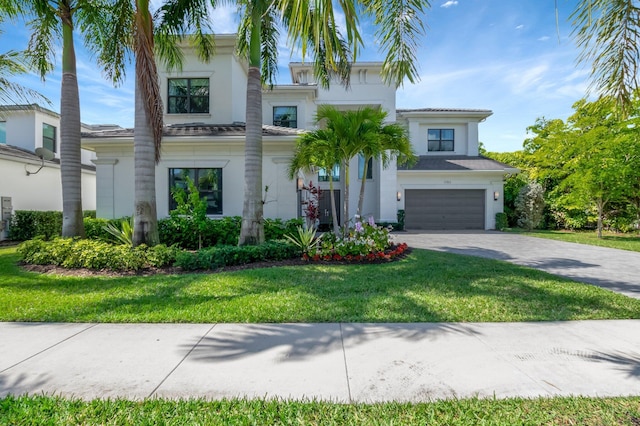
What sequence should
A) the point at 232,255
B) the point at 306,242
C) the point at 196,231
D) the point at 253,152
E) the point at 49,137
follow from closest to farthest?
the point at 232,255 < the point at 253,152 < the point at 306,242 < the point at 196,231 < the point at 49,137

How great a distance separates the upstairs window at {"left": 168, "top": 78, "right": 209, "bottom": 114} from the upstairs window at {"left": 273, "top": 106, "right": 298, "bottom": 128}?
3.93 meters

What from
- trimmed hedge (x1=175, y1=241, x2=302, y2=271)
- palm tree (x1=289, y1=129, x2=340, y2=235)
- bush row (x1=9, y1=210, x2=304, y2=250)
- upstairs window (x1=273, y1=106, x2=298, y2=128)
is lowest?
trimmed hedge (x1=175, y1=241, x2=302, y2=271)

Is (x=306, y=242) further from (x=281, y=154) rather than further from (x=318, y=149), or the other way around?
(x=281, y=154)

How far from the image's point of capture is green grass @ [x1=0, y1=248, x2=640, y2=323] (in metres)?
4.59

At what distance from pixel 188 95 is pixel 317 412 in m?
14.3

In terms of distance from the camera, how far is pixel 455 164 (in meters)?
19.1

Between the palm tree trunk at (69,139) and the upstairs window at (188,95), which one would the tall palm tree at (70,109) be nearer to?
the palm tree trunk at (69,139)

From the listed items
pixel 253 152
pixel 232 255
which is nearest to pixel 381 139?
pixel 253 152

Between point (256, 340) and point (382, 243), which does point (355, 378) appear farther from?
point (382, 243)

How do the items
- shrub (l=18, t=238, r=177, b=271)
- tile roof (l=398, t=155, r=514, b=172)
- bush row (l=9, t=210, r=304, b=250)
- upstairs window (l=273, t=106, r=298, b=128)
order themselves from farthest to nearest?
tile roof (l=398, t=155, r=514, b=172) < upstairs window (l=273, t=106, r=298, b=128) < bush row (l=9, t=210, r=304, b=250) < shrub (l=18, t=238, r=177, b=271)

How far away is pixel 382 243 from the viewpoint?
30.7ft

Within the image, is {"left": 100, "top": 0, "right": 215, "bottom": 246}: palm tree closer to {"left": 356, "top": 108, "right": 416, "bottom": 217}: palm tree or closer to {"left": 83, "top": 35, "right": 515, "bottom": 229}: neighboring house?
{"left": 83, "top": 35, "right": 515, "bottom": 229}: neighboring house

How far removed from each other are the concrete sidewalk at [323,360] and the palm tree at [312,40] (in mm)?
3134

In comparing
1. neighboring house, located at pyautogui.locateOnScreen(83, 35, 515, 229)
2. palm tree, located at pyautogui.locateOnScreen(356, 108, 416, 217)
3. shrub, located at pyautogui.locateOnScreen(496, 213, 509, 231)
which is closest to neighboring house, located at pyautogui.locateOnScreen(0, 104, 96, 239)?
neighboring house, located at pyautogui.locateOnScreen(83, 35, 515, 229)
